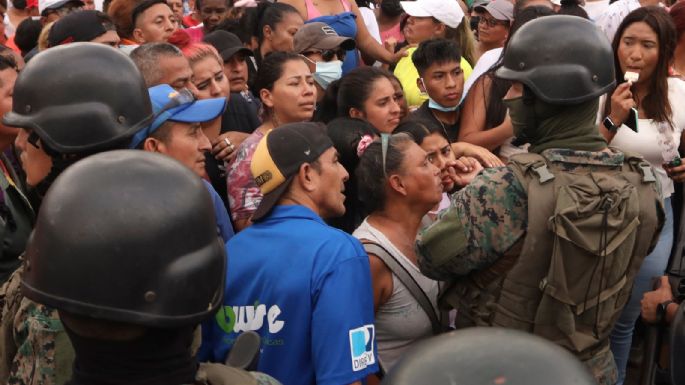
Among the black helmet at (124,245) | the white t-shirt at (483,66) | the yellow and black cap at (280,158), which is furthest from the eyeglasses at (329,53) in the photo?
the black helmet at (124,245)

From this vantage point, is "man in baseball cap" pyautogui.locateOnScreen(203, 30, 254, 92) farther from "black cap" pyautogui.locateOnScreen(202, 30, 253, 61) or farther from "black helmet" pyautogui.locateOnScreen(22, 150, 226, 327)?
"black helmet" pyautogui.locateOnScreen(22, 150, 226, 327)

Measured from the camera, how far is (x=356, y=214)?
4711 millimetres

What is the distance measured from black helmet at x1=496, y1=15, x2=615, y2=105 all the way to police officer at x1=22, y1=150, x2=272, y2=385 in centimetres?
185

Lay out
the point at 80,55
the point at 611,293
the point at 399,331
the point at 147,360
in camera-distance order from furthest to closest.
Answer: the point at 399,331, the point at 611,293, the point at 80,55, the point at 147,360

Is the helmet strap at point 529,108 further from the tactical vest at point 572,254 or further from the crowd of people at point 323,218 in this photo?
the tactical vest at point 572,254

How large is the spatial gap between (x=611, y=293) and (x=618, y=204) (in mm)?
353

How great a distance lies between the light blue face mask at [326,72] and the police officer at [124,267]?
3923mm

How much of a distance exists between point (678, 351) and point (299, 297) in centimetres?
136

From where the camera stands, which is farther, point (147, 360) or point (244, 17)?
point (244, 17)

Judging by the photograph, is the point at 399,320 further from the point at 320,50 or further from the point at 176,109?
the point at 320,50

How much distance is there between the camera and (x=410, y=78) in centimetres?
629

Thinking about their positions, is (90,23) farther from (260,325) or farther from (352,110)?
(260,325)

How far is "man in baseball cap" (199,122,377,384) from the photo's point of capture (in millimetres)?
3004

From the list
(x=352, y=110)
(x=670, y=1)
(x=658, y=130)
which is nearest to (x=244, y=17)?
(x=352, y=110)
